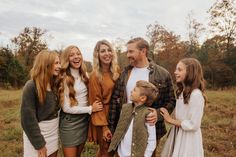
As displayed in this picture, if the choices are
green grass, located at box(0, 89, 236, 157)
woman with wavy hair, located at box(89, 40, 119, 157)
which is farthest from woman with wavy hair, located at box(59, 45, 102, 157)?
green grass, located at box(0, 89, 236, 157)

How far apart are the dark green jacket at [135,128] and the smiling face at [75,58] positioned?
29.6 inches

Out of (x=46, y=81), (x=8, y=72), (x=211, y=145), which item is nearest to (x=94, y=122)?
(x=46, y=81)

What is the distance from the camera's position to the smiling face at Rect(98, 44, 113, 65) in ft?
12.9

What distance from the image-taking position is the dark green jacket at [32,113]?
334 centimetres

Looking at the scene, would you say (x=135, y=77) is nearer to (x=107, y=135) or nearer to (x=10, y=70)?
(x=107, y=135)

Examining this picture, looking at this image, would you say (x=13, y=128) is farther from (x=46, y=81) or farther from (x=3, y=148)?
(x=46, y=81)

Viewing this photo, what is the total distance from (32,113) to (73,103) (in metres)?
0.59

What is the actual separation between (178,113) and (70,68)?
136 centimetres

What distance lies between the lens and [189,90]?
3.58m

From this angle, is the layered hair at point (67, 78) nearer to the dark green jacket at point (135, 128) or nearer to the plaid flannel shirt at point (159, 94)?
the plaid flannel shirt at point (159, 94)

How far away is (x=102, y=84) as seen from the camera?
397cm

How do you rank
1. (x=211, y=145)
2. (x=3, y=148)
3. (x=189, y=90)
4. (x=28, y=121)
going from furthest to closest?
A: (x=211, y=145) → (x=3, y=148) → (x=189, y=90) → (x=28, y=121)

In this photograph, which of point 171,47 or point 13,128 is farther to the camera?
point 171,47

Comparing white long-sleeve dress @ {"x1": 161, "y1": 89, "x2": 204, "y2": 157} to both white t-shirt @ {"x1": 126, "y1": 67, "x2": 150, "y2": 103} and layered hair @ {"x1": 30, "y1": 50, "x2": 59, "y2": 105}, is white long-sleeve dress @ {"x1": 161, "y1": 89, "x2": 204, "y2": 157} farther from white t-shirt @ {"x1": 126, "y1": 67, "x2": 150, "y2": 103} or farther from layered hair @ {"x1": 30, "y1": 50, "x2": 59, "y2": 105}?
layered hair @ {"x1": 30, "y1": 50, "x2": 59, "y2": 105}
